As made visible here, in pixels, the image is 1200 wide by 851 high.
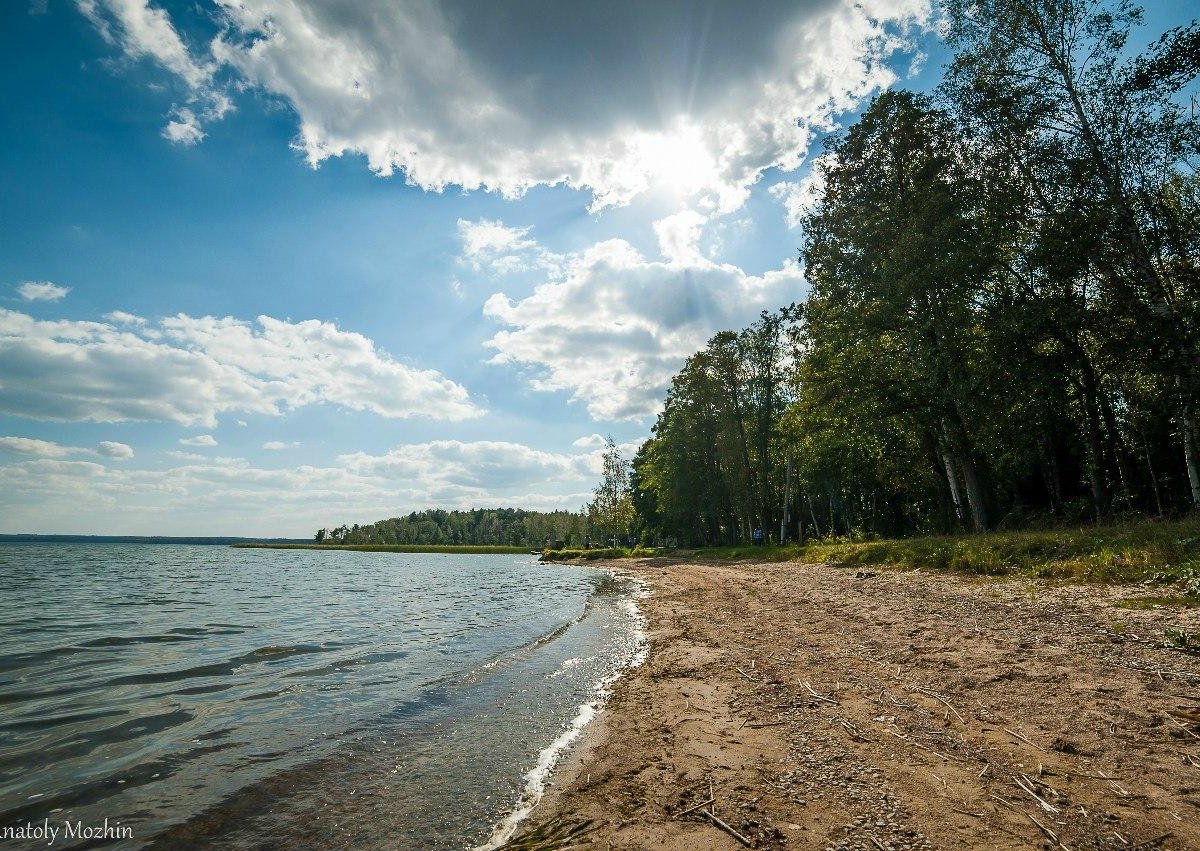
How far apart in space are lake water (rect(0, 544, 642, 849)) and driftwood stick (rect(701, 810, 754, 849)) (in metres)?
1.67

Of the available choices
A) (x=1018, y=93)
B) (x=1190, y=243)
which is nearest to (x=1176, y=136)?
(x=1190, y=243)

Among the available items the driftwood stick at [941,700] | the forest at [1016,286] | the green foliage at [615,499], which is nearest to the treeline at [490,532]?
the green foliage at [615,499]

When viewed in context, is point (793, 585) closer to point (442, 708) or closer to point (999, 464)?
point (442, 708)

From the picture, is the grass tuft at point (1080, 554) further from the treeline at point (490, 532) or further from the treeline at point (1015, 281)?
the treeline at point (490, 532)

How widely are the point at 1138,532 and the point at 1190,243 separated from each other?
969 centimetres

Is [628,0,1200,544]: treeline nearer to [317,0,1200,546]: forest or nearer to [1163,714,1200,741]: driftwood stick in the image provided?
[317,0,1200,546]: forest

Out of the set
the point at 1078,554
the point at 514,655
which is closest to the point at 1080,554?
the point at 1078,554

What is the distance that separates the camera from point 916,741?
4836mm

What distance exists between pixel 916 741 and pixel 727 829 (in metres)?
2.33

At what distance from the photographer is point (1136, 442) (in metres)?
26.3

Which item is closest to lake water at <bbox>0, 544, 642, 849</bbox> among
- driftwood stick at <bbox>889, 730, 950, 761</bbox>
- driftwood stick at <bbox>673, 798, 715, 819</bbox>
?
driftwood stick at <bbox>673, 798, 715, 819</bbox>

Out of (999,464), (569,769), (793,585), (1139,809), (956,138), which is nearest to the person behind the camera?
(1139,809)

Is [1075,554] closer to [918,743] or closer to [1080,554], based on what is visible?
[1080,554]

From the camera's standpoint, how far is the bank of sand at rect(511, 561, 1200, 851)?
346cm
